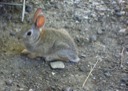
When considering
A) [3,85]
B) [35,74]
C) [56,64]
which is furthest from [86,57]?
[3,85]

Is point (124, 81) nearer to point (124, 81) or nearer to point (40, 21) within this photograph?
point (124, 81)

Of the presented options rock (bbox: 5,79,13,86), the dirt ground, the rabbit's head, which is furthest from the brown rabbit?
rock (bbox: 5,79,13,86)

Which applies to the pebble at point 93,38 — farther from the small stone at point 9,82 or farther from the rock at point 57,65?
the small stone at point 9,82

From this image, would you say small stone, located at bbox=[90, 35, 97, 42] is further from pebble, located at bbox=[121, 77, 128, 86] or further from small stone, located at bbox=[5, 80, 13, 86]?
small stone, located at bbox=[5, 80, 13, 86]

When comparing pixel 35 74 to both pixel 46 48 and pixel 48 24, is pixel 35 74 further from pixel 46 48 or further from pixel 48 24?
pixel 48 24

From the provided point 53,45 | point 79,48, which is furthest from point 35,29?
point 79,48

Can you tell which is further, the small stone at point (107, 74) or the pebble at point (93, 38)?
the pebble at point (93, 38)

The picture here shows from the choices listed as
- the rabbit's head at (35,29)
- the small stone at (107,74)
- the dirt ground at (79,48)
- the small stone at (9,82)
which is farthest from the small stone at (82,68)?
the small stone at (9,82)
